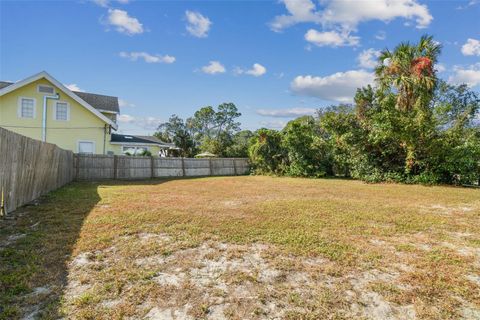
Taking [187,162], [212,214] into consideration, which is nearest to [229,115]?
[187,162]

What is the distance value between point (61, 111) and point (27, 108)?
60.1 inches

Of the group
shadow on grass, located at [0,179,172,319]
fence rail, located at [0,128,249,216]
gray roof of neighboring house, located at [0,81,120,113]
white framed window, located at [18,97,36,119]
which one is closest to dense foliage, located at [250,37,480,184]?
fence rail, located at [0,128,249,216]

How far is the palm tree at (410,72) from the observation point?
13.6 m

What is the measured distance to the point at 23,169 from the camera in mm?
5664

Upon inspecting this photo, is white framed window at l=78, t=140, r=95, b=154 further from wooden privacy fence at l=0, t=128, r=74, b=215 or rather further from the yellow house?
wooden privacy fence at l=0, t=128, r=74, b=215

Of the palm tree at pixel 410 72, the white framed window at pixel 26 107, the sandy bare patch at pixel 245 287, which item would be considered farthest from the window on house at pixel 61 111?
the palm tree at pixel 410 72

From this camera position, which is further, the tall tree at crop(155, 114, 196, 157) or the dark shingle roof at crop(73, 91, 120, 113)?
the tall tree at crop(155, 114, 196, 157)

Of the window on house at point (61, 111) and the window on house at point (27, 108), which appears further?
the window on house at point (61, 111)

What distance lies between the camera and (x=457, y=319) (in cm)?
213

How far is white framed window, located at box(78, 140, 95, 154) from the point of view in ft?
50.4

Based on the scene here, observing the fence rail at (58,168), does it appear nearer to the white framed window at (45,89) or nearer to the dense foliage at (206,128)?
the white framed window at (45,89)

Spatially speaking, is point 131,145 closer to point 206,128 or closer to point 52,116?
point 52,116

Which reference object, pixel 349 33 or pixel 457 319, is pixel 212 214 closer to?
pixel 457 319

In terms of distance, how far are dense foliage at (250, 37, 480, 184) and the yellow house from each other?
9.69 meters
